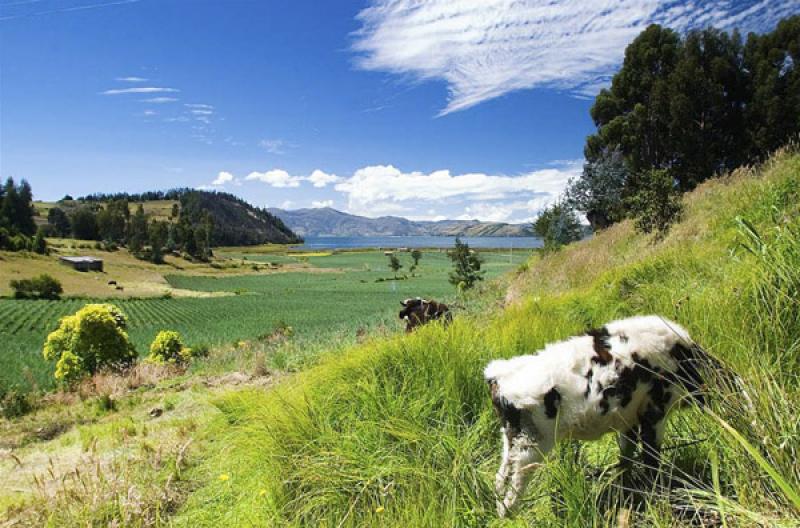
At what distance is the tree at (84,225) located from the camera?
424ft

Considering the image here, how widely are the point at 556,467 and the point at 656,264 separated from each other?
6.41 metres

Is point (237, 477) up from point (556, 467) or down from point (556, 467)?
down

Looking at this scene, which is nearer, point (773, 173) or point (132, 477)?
point (132, 477)

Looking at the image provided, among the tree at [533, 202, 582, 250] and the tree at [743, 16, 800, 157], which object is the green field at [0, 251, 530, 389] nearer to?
the tree at [533, 202, 582, 250]

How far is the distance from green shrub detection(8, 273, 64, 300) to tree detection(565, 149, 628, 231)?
6790 centimetres

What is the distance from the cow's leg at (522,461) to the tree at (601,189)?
3403cm

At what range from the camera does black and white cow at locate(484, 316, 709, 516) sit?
215cm

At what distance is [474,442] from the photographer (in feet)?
9.37

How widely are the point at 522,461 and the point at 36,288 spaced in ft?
252

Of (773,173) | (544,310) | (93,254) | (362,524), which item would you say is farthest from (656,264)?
(93,254)

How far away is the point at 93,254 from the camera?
10262 cm

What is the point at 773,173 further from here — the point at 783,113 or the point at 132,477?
the point at 783,113

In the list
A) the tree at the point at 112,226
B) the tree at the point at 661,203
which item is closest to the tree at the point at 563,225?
the tree at the point at 661,203

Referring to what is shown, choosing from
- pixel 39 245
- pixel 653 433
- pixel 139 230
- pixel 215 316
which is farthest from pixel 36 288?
pixel 653 433
